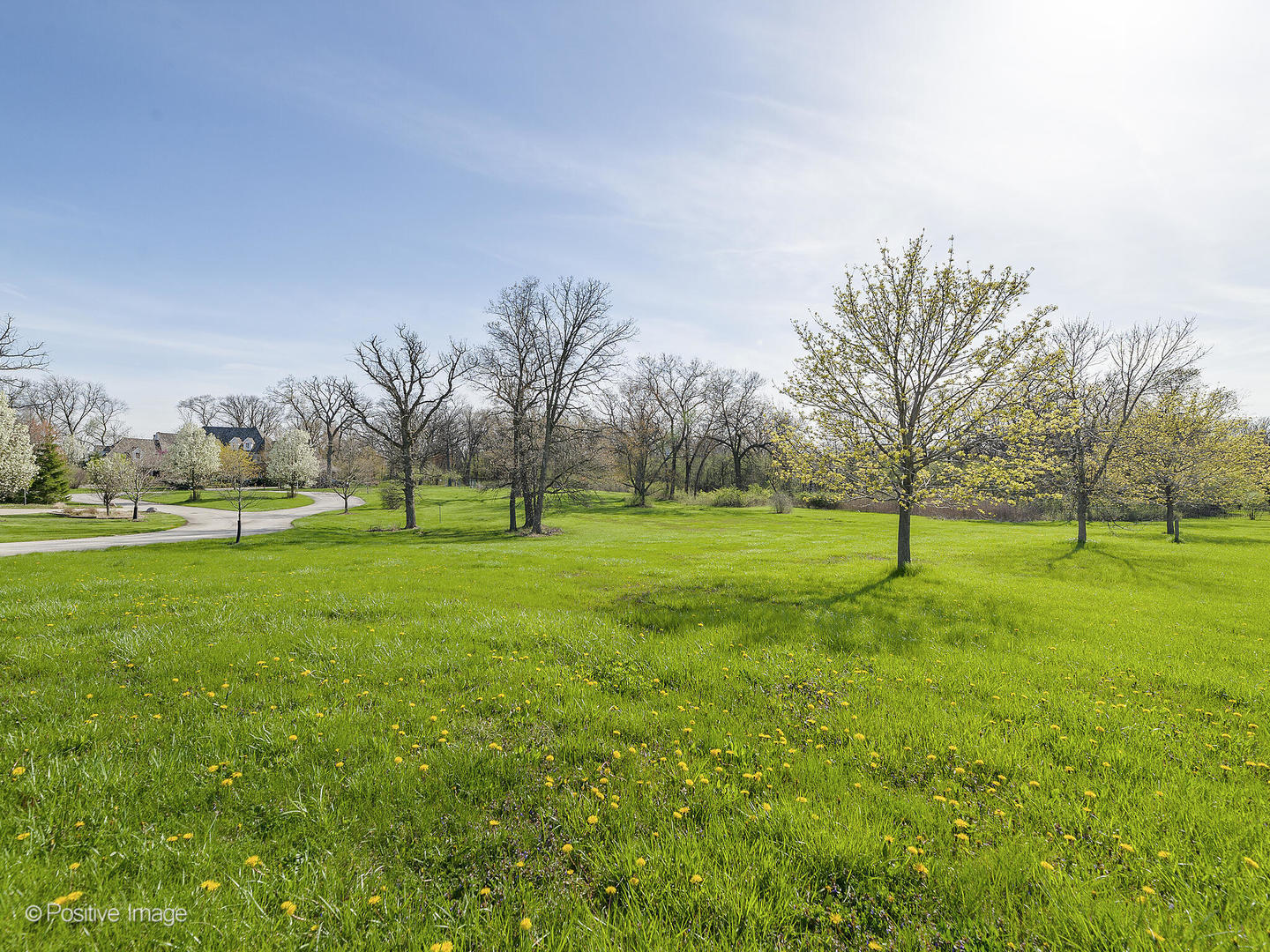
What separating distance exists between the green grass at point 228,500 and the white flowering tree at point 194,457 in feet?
4.44

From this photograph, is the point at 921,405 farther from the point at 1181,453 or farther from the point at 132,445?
the point at 132,445

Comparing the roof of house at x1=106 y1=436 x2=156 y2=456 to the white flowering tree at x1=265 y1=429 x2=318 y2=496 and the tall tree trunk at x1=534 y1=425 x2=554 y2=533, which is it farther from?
the tall tree trunk at x1=534 y1=425 x2=554 y2=533

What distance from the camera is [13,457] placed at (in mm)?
34969

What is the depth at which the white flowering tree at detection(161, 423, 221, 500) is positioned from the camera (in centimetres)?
5594

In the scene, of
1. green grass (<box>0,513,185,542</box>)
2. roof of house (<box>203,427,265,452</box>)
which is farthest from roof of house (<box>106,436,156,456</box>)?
green grass (<box>0,513,185,542</box>)

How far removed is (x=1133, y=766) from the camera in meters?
4.36

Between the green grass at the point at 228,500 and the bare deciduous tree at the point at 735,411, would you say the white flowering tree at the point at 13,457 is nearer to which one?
the green grass at the point at 228,500

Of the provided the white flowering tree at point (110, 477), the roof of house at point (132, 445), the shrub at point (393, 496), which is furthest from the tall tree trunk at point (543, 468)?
the roof of house at point (132, 445)

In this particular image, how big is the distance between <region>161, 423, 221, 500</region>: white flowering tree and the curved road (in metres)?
7.90

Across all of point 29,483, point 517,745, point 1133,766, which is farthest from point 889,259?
point 29,483

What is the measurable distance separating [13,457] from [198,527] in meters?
15.2

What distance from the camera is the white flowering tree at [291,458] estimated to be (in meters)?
63.1

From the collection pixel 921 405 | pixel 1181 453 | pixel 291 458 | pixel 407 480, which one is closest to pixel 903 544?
pixel 921 405

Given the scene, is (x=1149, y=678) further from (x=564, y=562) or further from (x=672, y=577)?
(x=564, y=562)
